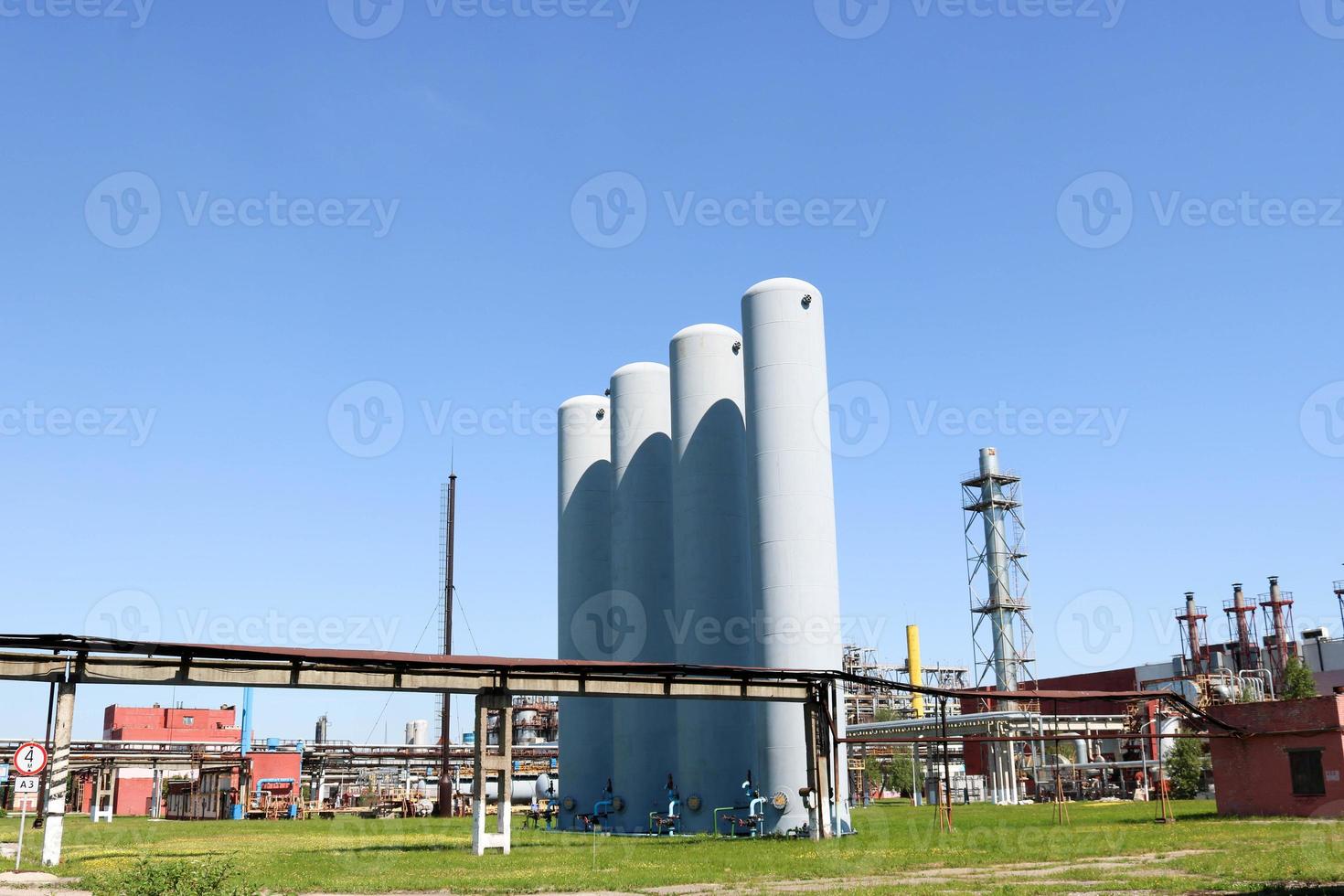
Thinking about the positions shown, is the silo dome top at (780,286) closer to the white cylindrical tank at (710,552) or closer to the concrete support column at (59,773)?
the white cylindrical tank at (710,552)

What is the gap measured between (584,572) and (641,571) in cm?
459

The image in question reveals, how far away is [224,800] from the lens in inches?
2537

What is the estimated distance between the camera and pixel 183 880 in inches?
527

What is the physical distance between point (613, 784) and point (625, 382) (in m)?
16.9

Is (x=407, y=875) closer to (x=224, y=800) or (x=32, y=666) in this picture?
(x=32, y=666)

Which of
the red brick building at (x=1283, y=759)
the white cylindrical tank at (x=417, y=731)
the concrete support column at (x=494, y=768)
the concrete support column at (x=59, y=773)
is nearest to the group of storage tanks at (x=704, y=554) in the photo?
the concrete support column at (x=494, y=768)

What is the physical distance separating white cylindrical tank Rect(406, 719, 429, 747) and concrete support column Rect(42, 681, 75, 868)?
367 ft

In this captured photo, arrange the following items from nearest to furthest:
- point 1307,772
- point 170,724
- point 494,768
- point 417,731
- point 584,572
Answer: point 494,768 → point 1307,772 → point 584,572 → point 170,724 → point 417,731

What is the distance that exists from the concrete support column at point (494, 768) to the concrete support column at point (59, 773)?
8.94 metres

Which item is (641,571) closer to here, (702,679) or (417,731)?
(702,679)

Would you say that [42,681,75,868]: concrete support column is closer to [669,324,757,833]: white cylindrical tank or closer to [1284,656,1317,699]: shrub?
[669,324,757,833]: white cylindrical tank

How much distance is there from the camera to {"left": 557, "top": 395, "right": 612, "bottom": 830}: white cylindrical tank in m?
50.0

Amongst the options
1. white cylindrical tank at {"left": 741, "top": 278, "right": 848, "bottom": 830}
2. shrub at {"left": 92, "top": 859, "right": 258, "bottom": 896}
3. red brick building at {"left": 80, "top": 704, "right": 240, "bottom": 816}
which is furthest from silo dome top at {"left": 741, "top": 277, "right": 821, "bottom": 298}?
red brick building at {"left": 80, "top": 704, "right": 240, "bottom": 816}

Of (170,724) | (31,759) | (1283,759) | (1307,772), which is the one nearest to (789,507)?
(1283,759)
